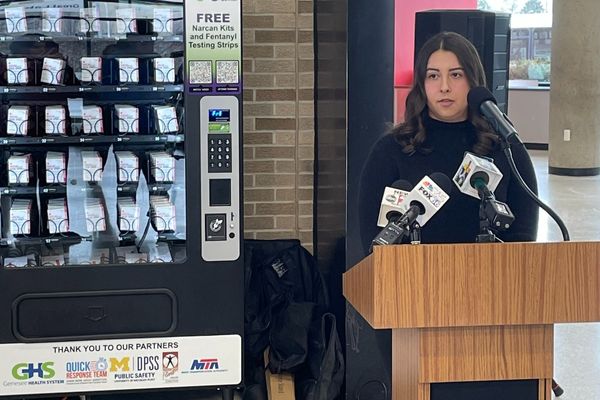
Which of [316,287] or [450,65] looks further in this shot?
[316,287]

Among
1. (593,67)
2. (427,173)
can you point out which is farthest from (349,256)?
(593,67)

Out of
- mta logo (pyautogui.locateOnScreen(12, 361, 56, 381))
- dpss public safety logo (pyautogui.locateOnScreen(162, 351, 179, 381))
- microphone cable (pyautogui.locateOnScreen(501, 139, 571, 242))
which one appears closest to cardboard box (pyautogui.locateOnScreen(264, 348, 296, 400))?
dpss public safety logo (pyautogui.locateOnScreen(162, 351, 179, 381))

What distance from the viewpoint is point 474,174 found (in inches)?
107

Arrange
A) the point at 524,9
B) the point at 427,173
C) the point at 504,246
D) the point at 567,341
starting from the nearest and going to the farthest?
the point at 504,246 → the point at 427,173 → the point at 567,341 → the point at 524,9

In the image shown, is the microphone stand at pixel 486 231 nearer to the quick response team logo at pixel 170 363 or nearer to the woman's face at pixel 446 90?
the woman's face at pixel 446 90

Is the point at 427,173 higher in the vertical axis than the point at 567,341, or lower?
higher

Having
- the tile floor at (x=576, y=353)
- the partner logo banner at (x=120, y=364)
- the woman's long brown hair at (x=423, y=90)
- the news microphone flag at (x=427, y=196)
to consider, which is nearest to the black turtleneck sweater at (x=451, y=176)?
the woman's long brown hair at (x=423, y=90)

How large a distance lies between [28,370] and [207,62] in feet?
4.38

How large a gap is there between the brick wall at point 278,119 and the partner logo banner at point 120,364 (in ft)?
2.47

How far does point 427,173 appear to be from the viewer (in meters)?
3.07

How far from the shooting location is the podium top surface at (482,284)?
6.85 feet

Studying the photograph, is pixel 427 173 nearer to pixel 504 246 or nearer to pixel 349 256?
pixel 349 256

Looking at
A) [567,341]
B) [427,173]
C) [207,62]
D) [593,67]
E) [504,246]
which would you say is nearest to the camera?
[504,246]

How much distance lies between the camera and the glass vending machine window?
Answer: 3.46 m
